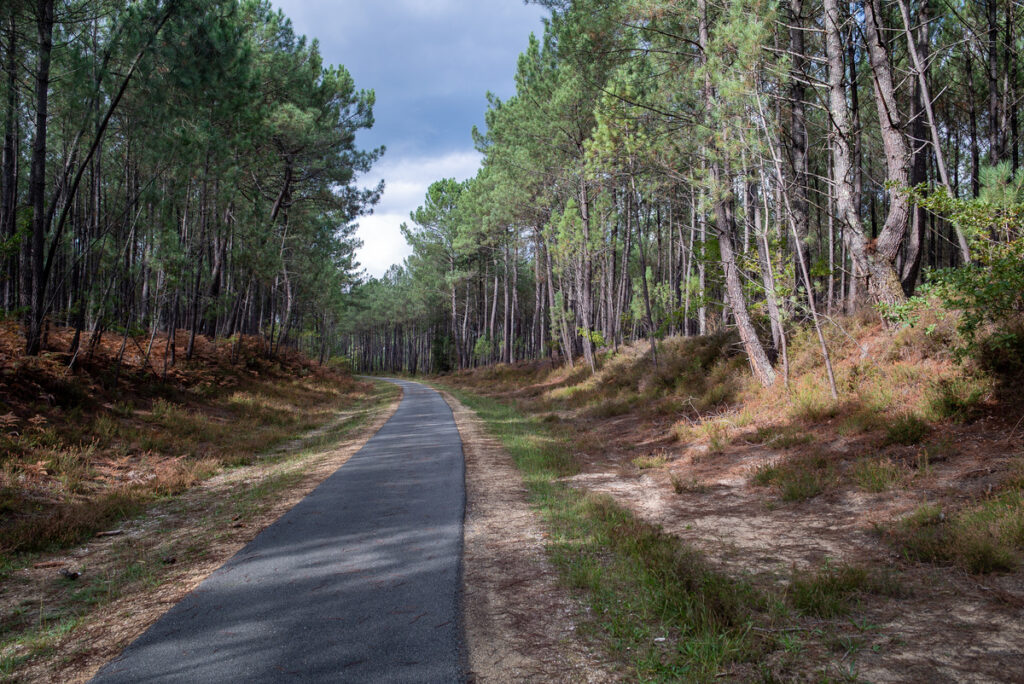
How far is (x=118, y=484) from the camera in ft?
22.1

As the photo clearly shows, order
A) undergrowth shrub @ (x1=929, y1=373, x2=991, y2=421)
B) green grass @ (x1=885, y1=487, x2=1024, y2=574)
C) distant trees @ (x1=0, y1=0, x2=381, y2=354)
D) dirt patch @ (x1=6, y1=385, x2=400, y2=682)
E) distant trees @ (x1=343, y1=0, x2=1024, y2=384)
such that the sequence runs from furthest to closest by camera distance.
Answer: distant trees @ (x1=0, y1=0, x2=381, y2=354) → distant trees @ (x1=343, y1=0, x2=1024, y2=384) → undergrowth shrub @ (x1=929, y1=373, x2=991, y2=421) → green grass @ (x1=885, y1=487, x2=1024, y2=574) → dirt patch @ (x1=6, y1=385, x2=400, y2=682)

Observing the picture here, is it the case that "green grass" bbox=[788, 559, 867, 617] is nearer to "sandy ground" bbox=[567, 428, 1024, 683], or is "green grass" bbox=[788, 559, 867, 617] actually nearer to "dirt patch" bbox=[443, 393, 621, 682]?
"sandy ground" bbox=[567, 428, 1024, 683]

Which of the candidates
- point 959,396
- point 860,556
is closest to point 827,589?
point 860,556

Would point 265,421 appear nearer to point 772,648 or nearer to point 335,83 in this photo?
point 772,648

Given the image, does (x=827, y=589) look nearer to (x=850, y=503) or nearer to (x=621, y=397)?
(x=850, y=503)

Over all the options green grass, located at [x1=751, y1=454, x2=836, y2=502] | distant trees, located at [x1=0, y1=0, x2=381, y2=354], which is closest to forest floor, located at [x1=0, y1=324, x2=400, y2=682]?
distant trees, located at [x1=0, y1=0, x2=381, y2=354]

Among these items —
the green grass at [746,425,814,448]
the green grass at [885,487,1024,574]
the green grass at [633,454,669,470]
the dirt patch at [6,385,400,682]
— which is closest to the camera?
the dirt patch at [6,385,400,682]

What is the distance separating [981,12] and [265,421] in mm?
20123

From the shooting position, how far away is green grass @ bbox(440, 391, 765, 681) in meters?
2.63

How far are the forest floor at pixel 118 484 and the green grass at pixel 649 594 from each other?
2793 millimetres

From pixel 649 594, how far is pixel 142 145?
1417cm

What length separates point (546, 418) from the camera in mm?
13836

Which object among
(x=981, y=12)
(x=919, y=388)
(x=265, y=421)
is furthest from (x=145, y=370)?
(x=981, y=12)

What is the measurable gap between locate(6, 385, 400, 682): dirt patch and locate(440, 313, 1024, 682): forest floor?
2815 millimetres
